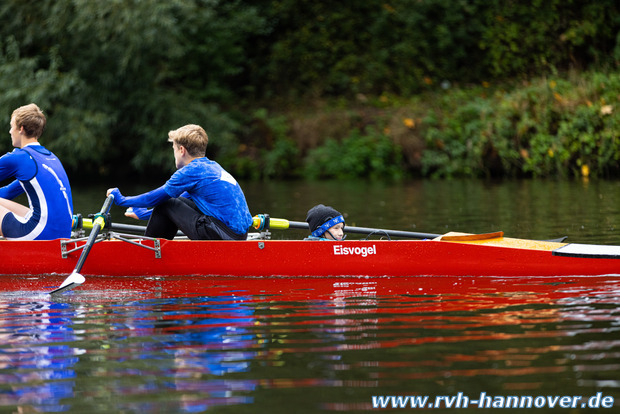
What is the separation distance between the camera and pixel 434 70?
106ft

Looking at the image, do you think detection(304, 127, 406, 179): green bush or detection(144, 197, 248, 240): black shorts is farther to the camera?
detection(304, 127, 406, 179): green bush

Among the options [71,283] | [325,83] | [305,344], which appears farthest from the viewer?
[325,83]

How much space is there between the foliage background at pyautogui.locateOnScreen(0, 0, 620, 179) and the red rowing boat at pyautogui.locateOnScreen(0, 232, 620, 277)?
49.9ft

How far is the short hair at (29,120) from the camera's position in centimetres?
846

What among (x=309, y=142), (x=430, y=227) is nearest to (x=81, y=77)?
(x=309, y=142)

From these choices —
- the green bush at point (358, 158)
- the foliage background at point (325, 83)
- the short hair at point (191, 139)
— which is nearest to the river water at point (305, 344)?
the short hair at point (191, 139)

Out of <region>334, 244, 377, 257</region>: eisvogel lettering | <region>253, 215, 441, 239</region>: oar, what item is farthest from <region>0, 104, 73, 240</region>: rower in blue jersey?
<region>334, 244, 377, 257</region>: eisvogel lettering

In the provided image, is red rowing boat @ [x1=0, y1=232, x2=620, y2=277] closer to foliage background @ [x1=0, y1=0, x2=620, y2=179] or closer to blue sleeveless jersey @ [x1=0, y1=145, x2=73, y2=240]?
blue sleeveless jersey @ [x1=0, y1=145, x2=73, y2=240]

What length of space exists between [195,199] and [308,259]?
126 cm

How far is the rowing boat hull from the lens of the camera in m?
8.15

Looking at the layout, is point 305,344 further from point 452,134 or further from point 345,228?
point 452,134

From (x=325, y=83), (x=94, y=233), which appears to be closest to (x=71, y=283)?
(x=94, y=233)

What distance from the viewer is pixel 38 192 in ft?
28.3

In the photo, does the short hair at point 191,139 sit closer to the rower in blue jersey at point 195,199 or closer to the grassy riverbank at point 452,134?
the rower in blue jersey at point 195,199
